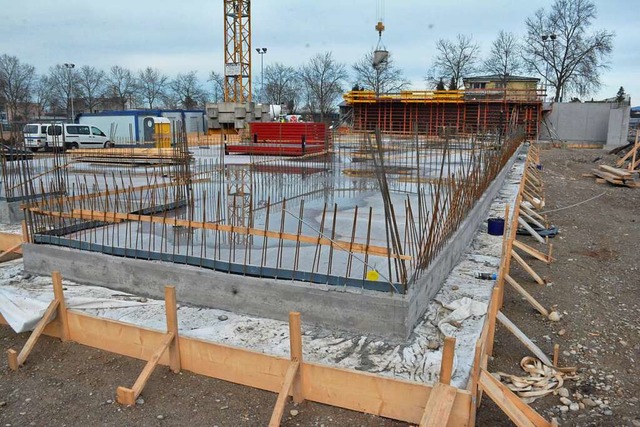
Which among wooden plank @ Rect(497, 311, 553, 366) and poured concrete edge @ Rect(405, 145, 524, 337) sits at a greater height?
poured concrete edge @ Rect(405, 145, 524, 337)

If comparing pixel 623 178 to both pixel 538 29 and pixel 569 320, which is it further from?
pixel 538 29

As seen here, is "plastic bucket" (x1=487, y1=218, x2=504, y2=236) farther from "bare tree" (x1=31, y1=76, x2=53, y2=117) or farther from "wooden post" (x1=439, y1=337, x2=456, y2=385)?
"bare tree" (x1=31, y1=76, x2=53, y2=117)

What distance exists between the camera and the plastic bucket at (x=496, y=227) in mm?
9289

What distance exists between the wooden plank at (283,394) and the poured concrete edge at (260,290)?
119cm

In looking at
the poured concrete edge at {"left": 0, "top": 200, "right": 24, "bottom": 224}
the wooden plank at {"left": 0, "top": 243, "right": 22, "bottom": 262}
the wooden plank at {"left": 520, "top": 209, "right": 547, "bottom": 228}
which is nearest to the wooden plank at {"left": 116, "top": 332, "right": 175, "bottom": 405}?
the wooden plank at {"left": 0, "top": 243, "right": 22, "bottom": 262}

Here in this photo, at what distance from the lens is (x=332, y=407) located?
13.8 feet

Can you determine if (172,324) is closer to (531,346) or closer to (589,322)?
(531,346)

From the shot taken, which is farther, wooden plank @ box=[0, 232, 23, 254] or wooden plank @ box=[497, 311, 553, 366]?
wooden plank @ box=[0, 232, 23, 254]

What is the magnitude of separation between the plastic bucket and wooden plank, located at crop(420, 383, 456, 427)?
610 centimetres

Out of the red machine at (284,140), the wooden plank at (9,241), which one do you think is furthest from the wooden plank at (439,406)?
the red machine at (284,140)

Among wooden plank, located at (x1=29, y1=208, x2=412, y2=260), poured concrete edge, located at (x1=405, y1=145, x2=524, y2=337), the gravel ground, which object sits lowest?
the gravel ground

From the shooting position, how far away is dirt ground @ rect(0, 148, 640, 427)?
13.6 ft

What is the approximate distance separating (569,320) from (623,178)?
1519cm

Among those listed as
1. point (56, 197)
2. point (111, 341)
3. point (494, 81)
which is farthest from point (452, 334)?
point (494, 81)
